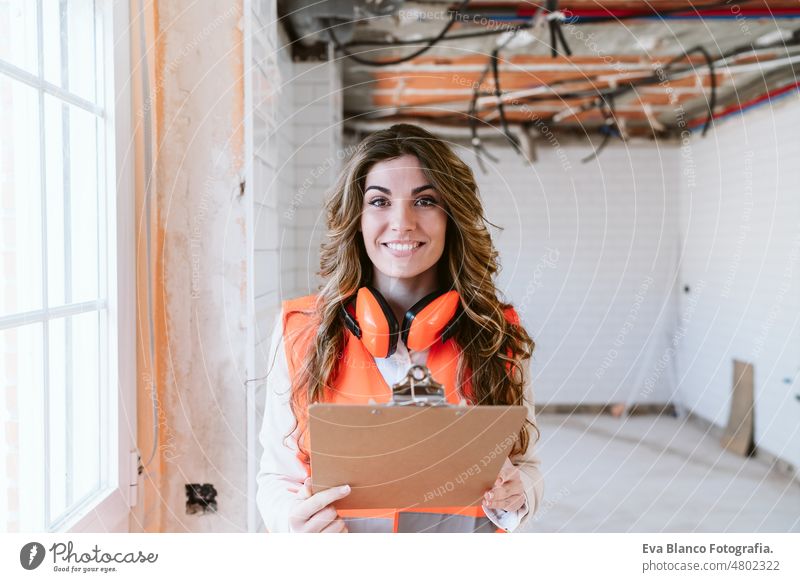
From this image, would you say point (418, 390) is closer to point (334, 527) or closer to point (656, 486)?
point (334, 527)

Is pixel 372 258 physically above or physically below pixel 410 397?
above

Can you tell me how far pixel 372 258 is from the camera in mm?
1114

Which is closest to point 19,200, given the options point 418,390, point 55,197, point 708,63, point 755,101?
point 55,197

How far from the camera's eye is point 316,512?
99 centimetres

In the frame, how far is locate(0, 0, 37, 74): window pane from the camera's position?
0.92 metres

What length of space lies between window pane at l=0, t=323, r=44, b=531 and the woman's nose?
22.9 inches

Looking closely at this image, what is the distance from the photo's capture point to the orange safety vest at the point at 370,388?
3.64 feet

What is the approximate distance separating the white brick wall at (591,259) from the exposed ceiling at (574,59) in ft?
2.40

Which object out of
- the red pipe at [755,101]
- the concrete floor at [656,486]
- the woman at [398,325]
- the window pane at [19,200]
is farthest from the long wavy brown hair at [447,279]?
the red pipe at [755,101]

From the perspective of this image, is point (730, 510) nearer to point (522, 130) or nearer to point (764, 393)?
point (764, 393)

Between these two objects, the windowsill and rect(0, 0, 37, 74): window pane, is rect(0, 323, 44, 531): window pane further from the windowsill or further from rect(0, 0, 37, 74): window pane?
rect(0, 0, 37, 74): window pane

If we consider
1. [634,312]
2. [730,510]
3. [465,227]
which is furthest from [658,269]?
[465,227]

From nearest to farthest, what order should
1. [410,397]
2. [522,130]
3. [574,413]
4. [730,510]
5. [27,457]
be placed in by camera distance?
[410,397]
[27,457]
[730,510]
[522,130]
[574,413]
